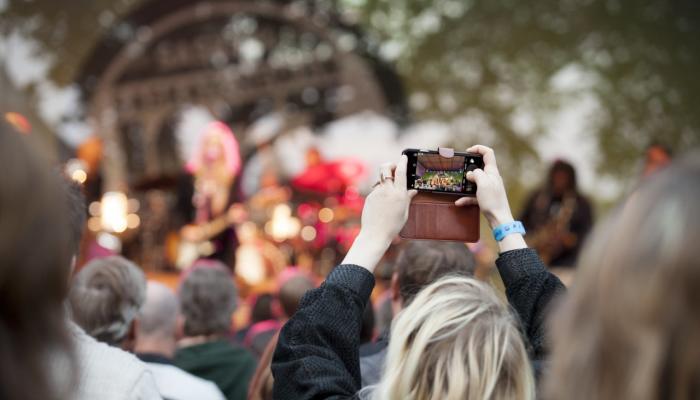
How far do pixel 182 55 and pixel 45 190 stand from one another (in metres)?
12.2

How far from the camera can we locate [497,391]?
1241 mm

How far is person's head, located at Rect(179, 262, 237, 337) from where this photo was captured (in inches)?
121

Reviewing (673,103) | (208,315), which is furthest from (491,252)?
(208,315)

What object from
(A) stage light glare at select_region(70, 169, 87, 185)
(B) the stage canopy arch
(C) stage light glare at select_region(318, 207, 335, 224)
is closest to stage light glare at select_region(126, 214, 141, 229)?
(B) the stage canopy arch

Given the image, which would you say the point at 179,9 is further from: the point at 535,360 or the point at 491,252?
the point at 535,360

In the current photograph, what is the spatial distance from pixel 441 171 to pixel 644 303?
904 millimetres

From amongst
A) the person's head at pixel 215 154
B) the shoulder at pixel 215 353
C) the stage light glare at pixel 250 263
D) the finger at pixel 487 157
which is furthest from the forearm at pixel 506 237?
the stage light glare at pixel 250 263

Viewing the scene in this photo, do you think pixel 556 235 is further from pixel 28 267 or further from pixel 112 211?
pixel 28 267

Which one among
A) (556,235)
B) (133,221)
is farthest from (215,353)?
(133,221)

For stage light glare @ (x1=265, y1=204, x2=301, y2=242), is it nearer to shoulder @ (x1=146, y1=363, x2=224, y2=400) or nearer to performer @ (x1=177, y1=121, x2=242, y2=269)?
performer @ (x1=177, y1=121, x2=242, y2=269)

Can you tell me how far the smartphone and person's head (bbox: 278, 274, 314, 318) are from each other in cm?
168

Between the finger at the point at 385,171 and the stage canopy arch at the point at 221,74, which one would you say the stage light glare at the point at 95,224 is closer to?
the stage canopy arch at the point at 221,74

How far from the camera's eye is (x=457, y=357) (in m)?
1.24

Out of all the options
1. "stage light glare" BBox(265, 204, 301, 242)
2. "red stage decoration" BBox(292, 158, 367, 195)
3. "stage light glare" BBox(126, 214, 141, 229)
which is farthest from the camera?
"red stage decoration" BBox(292, 158, 367, 195)
